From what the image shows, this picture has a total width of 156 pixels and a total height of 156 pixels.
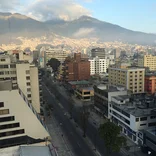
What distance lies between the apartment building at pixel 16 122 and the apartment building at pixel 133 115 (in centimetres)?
1467

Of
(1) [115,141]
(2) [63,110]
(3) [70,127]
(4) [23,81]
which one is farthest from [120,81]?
(1) [115,141]

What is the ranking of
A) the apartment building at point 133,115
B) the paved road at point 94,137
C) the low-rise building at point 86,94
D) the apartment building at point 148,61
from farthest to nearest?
the apartment building at point 148,61 < the low-rise building at point 86,94 < the apartment building at point 133,115 < the paved road at point 94,137

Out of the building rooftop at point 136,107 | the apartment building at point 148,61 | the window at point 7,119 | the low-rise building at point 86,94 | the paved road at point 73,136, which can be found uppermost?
the apartment building at point 148,61

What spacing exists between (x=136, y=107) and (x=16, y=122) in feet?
68.4

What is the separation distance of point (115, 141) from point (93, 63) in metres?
78.9

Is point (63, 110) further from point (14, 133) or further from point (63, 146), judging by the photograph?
point (14, 133)

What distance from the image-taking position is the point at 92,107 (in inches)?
2167

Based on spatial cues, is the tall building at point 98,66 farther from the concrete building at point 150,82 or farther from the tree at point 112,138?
the tree at point 112,138

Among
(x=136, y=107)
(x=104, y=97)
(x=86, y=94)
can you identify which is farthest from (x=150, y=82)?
(x=136, y=107)

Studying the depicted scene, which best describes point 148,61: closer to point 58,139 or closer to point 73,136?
point 73,136

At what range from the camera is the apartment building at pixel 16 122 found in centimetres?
2552

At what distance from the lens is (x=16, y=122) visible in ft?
85.7

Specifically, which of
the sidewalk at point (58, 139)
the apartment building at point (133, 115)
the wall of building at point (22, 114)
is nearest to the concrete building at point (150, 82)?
the apartment building at point (133, 115)

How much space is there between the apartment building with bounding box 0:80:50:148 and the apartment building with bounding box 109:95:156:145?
14.7m
